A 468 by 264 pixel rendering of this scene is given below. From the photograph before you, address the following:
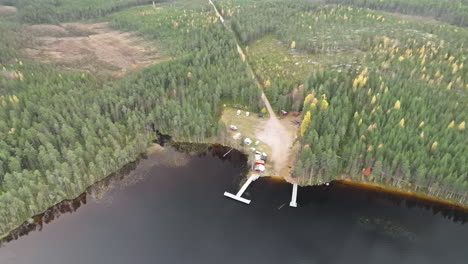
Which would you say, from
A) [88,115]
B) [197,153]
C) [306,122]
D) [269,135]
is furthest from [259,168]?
[88,115]

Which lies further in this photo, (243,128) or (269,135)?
(243,128)

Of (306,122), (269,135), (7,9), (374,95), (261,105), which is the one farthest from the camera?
(7,9)

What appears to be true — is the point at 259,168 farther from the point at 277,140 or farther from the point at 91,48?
the point at 91,48

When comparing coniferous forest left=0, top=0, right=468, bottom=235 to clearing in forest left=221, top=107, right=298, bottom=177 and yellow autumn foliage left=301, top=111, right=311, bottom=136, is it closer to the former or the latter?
yellow autumn foliage left=301, top=111, right=311, bottom=136

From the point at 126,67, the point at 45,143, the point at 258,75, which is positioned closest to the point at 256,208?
the point at 45,143

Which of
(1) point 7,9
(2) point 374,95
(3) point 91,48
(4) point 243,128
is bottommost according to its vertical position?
(4) point 243,128

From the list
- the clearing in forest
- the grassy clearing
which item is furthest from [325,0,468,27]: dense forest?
the grassy clearing
